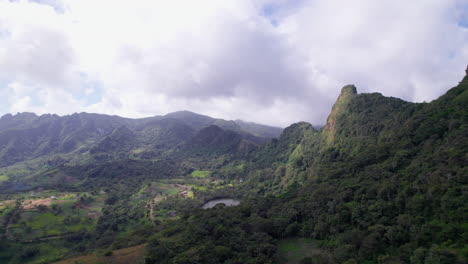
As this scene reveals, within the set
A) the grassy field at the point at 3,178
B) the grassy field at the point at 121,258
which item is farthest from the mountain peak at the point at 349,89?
the grassy field at the point at 3,178

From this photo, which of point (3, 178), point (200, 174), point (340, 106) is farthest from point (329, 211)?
point (3, 178)

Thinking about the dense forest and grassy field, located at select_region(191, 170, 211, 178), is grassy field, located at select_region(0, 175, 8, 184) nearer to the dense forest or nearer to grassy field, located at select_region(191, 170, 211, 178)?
the dense forest

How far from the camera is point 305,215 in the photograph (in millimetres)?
51562

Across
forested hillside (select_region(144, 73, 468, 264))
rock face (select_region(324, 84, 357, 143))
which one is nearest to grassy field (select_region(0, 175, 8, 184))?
forested hillside (select_region(144, 73, 468, 264))

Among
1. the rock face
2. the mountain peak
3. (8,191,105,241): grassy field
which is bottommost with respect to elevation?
(8,191,105,241): grassy field

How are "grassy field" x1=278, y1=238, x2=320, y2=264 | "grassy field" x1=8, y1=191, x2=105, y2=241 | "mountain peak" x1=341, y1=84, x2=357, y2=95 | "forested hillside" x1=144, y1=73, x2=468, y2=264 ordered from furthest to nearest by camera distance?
"mountain peak" x1=341, y1=84, x2=357, y2=95 → "grassy field" x1=8, y1=191, x2=105, y2=241 → "grassy field" x1=278, y1=238, x2=320, y2=264 → "forested hillside" x1=144, y1=73, x2=468, y2=264

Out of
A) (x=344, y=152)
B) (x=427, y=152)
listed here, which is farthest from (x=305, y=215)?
(x=344, y=152)

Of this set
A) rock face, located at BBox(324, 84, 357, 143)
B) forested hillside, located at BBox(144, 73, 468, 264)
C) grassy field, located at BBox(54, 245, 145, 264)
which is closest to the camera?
forested hillside, located at BBox(144, 73, 468, 264)

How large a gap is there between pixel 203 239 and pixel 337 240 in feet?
71.8

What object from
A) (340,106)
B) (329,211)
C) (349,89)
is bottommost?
(329,211)

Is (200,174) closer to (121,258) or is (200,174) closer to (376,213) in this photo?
(121,258)

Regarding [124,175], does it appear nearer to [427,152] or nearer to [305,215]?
[305,215]

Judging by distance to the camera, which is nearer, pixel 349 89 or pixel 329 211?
pixel 329 211

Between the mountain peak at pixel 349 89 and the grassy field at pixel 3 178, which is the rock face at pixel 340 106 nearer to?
the mountain peak at pixel 349 89
